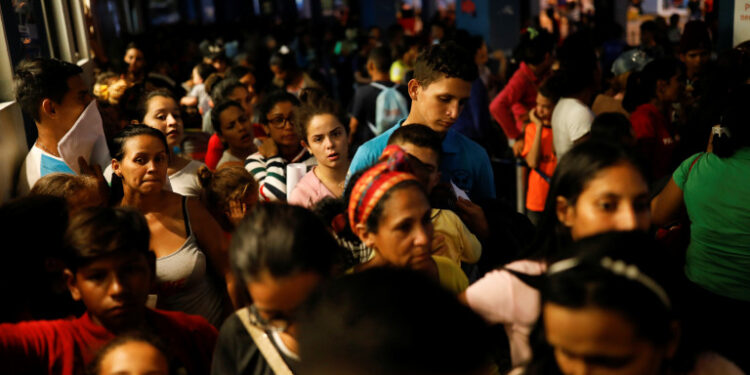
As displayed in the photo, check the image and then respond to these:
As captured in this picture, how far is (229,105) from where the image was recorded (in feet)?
15.4

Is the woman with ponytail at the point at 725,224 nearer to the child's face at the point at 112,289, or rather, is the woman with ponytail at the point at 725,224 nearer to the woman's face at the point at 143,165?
the child's face at the point at 112,289

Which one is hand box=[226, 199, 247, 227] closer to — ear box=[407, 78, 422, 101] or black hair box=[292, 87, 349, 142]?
black hair box=[292, 87, 349, 142]

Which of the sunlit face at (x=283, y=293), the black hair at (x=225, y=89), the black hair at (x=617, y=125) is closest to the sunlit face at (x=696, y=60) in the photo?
the black hair at (x=617, y=125)

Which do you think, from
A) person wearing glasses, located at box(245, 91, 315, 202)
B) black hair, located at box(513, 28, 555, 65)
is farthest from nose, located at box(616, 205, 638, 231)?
black hair, located at box(513, 28, 555, 65)

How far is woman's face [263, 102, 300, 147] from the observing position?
4.43 meters

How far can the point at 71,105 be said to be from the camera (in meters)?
3.73

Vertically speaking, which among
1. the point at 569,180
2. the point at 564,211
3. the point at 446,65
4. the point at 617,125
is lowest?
the point at 617,125

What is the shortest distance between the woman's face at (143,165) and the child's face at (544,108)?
301cm

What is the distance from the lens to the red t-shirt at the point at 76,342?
74.9 inches

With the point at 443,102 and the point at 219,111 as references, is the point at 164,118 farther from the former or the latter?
the point at 443,102

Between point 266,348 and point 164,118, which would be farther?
point 164,118

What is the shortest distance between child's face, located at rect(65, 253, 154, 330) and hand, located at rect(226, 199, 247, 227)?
48.7 inches

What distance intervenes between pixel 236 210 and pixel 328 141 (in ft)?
2.20

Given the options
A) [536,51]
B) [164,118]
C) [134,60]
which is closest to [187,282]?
[164,118]
